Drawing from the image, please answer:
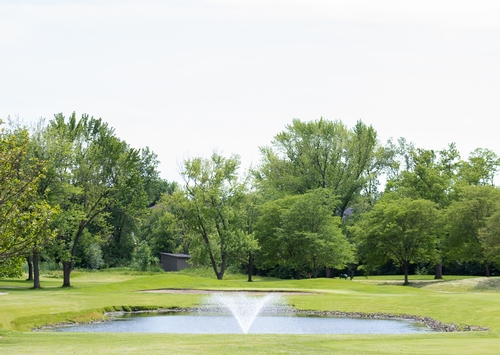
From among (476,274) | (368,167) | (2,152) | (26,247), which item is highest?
(368,167)

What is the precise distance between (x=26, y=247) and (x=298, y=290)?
29.1 metres

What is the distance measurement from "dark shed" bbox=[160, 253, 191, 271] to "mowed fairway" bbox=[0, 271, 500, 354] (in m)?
33.3

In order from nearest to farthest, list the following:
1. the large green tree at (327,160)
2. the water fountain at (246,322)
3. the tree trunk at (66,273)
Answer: the water fountain at (246,322) → the tree trunk at (66,273) → the large green tree at (327,160)

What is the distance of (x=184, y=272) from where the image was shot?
74.1 m

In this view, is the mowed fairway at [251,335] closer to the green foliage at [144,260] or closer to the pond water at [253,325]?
the pond water at [253,325]

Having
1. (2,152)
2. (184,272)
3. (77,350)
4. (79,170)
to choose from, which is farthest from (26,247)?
(184,272)

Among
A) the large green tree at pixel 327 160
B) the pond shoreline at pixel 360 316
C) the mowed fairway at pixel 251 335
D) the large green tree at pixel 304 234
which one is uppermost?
the large green tree at pixel 327 160

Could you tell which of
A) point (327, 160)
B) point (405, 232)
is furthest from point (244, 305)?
point (327, 160)

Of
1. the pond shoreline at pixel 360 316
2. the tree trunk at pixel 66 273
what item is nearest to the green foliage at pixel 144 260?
the tree trunk at pixel 66 273

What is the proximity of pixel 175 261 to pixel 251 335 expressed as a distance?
6523 cm

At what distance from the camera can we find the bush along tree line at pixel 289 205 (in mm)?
57031

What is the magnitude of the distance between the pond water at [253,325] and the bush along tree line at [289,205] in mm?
12950

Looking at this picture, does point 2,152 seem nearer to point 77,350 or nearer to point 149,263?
point 77,350

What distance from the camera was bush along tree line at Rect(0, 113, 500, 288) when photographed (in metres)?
57.0
